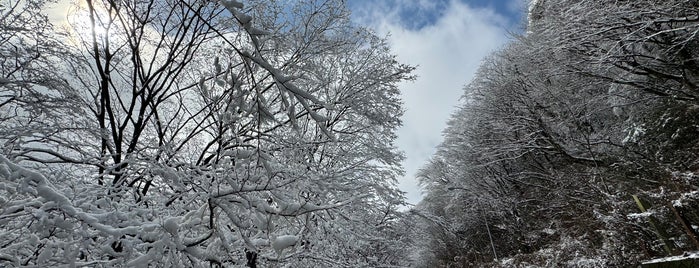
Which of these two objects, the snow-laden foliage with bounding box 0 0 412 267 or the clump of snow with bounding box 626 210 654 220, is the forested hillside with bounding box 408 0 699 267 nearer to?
the clump of snow with bounding box 626 210 654 220

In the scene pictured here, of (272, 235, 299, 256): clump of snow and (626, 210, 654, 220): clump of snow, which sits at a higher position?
(626, 210, 654, 220): clump of snow

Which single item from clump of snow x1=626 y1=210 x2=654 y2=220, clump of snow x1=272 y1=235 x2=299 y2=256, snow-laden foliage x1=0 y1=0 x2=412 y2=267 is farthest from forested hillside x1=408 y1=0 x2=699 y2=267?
clump of snow x1=272 y1=235 x2=299 y2=256

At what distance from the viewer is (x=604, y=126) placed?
1284 centimetres

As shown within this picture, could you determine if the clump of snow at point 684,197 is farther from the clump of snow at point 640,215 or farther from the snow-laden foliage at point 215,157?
the snow-laden foliage at point 215,157

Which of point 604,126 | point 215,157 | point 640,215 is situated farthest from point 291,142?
point 604,126

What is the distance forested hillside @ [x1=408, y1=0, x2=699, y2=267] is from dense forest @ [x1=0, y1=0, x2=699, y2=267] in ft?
0.18

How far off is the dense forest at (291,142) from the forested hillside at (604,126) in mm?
55

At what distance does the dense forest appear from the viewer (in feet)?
5.82

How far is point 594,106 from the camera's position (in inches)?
471

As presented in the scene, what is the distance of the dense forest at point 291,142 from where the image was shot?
1.77m

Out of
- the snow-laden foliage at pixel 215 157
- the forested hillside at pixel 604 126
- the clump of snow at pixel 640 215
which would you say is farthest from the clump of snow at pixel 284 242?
the clump of snow at pixel 640 215

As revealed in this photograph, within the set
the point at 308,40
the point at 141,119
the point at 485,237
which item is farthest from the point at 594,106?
the point at 485,237

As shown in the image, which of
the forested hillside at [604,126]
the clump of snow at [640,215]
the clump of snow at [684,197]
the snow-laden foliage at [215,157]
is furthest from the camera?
the forested hillside at [604,126]

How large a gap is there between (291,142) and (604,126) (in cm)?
1330
